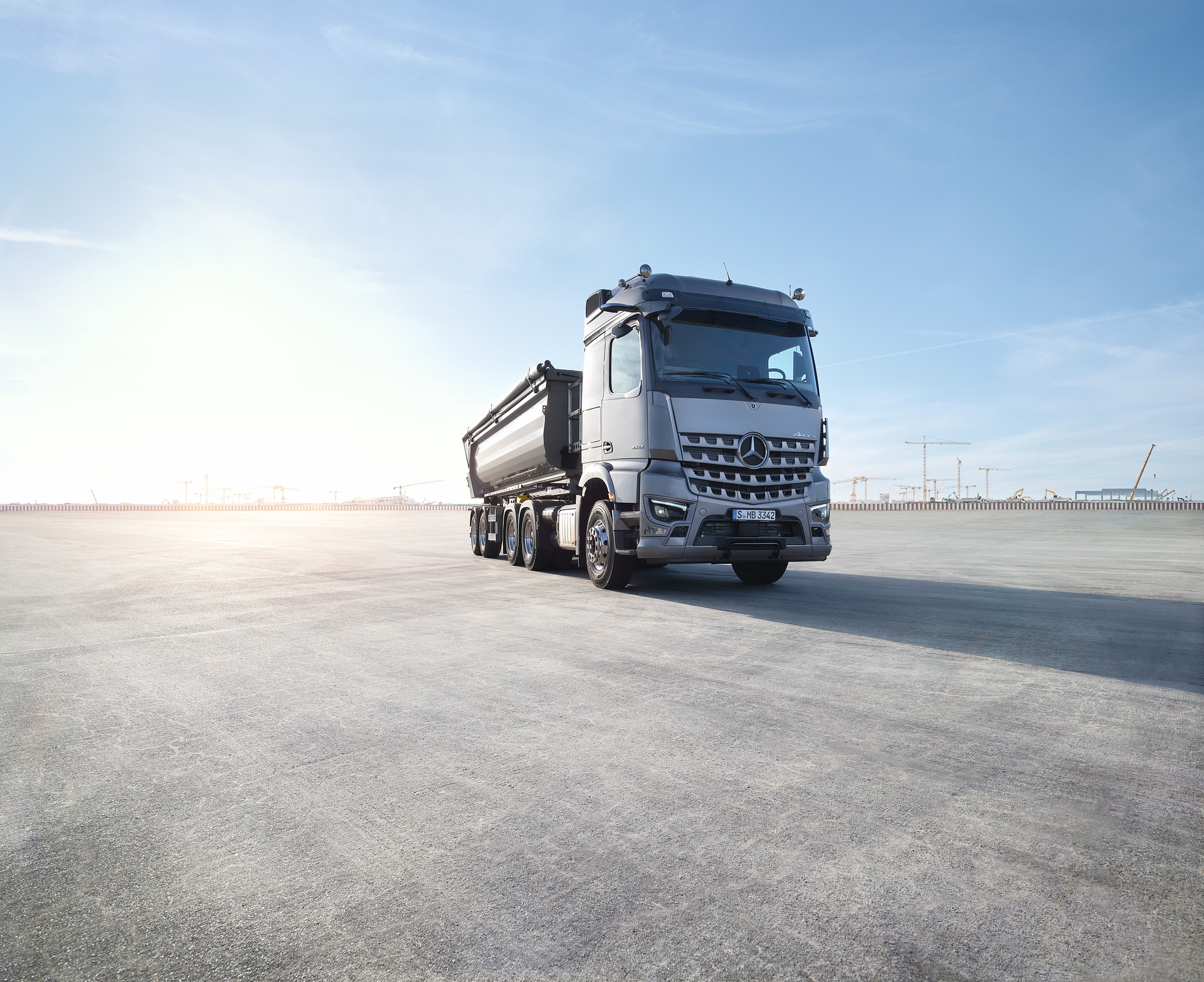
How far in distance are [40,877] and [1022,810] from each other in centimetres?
325

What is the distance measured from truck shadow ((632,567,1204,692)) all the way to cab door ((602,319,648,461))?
1.91 m

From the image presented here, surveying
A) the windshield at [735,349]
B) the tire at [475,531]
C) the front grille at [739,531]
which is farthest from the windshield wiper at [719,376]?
the tire at [475,531]

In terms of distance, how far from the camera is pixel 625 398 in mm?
9086

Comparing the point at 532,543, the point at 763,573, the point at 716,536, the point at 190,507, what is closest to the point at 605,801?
the point at 716,536

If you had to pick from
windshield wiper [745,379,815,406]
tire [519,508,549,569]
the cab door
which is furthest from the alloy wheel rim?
windshield wiper [745,379,815,406]

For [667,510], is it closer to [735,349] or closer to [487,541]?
[735,349]

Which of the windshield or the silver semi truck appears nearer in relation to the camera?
the silver semi truck

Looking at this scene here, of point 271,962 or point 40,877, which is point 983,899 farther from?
point 40,877

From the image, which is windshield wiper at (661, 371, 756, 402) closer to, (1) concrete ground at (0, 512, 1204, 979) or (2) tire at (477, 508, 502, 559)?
(1) concrete ground at (0, 512, 1204, 979)

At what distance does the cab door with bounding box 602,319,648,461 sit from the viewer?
8773 mm

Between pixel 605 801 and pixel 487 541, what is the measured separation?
1352 centimetres

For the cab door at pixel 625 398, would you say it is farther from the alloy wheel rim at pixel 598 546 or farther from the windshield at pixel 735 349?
the alloy wheel rim at pixel 598 546

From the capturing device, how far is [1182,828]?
2549 millimetres

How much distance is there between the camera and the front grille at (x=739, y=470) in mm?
8562
